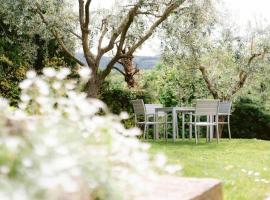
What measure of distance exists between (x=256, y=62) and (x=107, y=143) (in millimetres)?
14153

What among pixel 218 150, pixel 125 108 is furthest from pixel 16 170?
pixel 125 108

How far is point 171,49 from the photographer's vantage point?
1379cm

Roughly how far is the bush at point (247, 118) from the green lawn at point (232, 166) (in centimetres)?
545

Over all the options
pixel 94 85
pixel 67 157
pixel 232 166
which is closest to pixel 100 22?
pixel 94 85

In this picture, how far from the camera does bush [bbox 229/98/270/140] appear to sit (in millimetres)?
18188

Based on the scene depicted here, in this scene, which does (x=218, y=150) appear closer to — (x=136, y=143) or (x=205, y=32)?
(x=205, y=32)

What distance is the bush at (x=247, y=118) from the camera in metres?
18.2

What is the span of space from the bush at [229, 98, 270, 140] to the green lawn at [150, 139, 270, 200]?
545cm

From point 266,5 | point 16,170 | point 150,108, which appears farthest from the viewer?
point 266,5

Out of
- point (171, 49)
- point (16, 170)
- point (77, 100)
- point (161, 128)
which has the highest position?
point (171, 49)

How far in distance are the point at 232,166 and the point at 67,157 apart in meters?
6.26

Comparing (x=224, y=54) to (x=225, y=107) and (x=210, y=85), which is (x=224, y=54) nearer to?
(x=210, y=85)

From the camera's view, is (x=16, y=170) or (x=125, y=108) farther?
(x=125, y=108)

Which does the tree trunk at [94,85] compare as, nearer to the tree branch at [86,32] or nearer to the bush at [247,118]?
the tree branch at [86,32]
